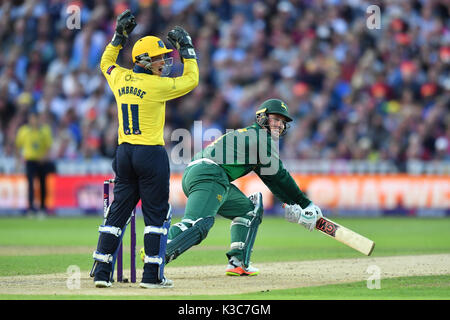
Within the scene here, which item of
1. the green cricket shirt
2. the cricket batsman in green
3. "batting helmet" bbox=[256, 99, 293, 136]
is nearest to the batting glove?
the cricket batsman in green

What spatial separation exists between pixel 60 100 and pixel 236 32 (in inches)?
208

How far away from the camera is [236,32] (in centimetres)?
2423

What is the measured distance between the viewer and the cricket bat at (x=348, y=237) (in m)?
9.99

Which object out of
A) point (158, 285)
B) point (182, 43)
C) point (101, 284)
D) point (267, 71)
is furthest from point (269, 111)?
point (267, 71)

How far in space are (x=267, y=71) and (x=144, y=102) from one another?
49.2 ft

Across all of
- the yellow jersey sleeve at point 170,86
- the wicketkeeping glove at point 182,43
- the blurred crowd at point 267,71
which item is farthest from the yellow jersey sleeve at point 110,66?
the blurred crowd at point 267,71

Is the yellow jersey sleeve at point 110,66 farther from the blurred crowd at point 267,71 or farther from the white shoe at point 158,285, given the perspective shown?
the blurred crowd at point 267,71

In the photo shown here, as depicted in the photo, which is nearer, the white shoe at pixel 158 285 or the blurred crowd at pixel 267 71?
the white shoe at pixel 158 285

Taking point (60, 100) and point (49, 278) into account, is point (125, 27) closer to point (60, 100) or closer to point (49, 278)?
point (49, 278)

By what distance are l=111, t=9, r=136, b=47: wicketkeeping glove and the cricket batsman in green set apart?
1744 millimetres

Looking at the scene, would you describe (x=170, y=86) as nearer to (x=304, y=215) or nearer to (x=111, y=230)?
(x=111, y=230)

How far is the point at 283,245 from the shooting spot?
50.0 ft

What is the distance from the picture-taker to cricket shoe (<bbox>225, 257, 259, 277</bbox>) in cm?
1041
